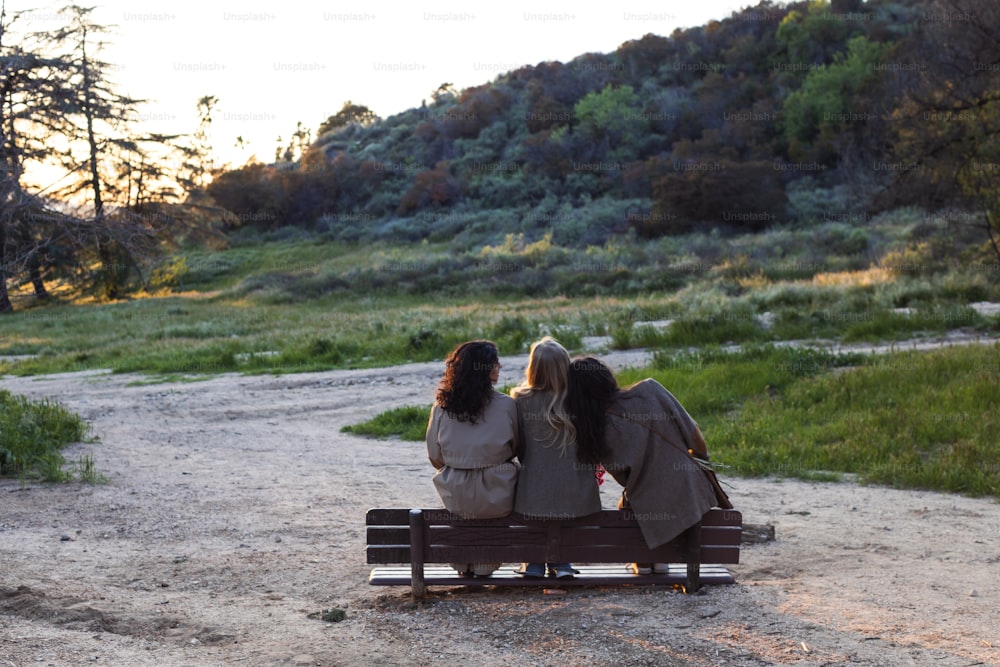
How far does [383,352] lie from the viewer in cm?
1914

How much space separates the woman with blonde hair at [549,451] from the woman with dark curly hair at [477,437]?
0.07 meters

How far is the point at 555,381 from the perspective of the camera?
5480 mm

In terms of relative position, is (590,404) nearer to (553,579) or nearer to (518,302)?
(553,579)

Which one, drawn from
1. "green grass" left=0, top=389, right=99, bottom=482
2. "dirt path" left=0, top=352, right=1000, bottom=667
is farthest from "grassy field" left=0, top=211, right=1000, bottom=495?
"green grass" left=0, top=389, right=99, bottom=482

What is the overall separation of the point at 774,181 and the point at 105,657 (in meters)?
45.9

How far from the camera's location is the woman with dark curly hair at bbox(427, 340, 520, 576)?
5.51m

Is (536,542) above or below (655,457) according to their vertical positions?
below

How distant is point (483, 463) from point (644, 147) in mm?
58534

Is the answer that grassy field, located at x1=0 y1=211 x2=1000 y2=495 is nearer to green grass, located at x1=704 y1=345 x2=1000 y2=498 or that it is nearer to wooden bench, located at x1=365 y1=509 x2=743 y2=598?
green grass, located at x1=704 y1=345 x2=1000 y2=498

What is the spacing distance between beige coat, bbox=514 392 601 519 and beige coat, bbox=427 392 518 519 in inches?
2.6

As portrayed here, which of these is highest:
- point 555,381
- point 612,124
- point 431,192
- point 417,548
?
point 612,124

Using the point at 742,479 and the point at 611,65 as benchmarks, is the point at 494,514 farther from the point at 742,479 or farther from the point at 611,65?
the point at 611,65

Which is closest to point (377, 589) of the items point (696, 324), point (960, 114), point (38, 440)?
point (38, 440)

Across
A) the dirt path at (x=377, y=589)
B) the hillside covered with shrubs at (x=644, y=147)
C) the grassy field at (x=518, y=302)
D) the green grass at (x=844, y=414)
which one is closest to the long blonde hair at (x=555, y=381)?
the dirt path at (x=377, y=589)
